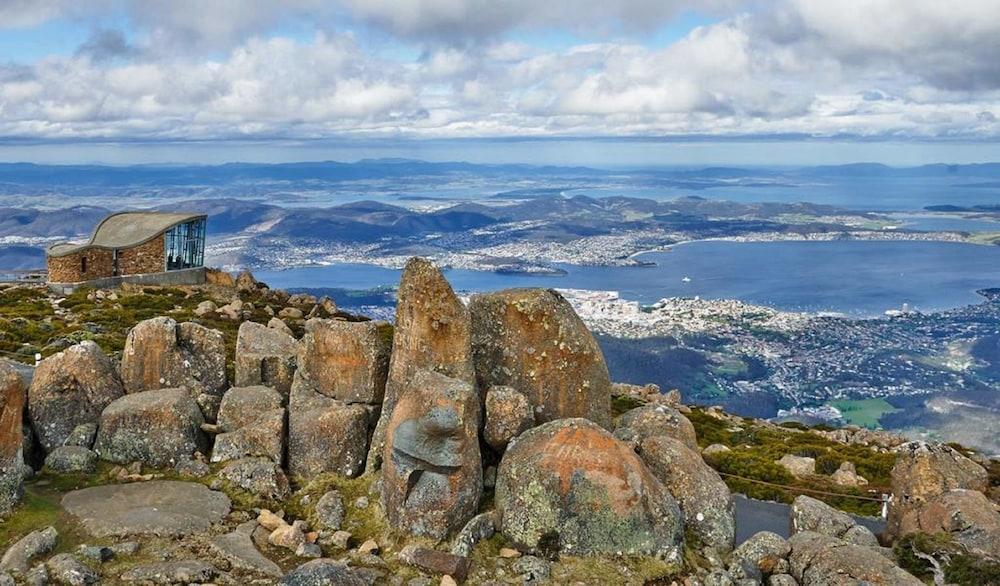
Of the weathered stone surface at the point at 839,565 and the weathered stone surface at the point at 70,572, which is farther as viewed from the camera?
the weathered stone surface at the point at 70,572

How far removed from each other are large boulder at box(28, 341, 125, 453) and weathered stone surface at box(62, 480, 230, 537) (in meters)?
2.68

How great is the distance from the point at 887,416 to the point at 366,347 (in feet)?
291

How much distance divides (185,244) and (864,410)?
8059 cm

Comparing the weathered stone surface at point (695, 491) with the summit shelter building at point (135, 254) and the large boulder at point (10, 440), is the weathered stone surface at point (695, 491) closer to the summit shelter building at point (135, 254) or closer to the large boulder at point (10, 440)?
the large boulder at point (10, 440)

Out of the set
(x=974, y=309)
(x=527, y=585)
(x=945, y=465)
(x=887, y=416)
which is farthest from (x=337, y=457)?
(x=974, y=309)

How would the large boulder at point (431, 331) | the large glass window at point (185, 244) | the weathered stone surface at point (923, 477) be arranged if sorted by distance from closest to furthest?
the weathered stone surface at point (923, 477) → the large boulder at point (431, 331) → the large glass window at point (185, 244)

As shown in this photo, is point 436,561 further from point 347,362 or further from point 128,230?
point 128,230

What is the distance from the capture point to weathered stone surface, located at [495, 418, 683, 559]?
46.3 ft

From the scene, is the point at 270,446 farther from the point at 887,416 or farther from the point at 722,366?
the point at 722,366

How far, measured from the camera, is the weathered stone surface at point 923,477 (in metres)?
16.0

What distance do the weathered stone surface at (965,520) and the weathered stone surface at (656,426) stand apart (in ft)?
16.9

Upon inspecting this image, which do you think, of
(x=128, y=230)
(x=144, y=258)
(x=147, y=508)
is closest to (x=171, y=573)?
(x=147, y=508)

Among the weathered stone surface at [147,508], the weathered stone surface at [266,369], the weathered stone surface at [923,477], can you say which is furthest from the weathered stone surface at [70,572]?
the weathered stone surface at [923,477]

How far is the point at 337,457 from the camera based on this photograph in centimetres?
1772
